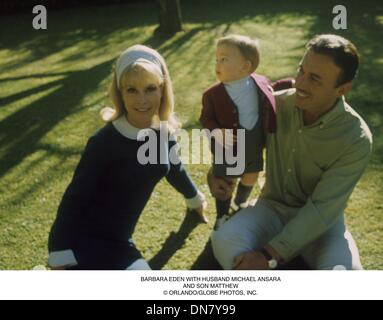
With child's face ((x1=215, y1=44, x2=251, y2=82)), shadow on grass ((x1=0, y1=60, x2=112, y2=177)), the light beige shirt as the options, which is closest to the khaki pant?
the light beige shirt

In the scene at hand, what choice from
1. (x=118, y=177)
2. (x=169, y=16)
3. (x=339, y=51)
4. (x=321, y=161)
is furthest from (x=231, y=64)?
(x=169, y=16)

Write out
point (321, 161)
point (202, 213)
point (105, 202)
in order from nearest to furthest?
1. point (105, 202)
2. point (321, 161)
3. point (202, 213)

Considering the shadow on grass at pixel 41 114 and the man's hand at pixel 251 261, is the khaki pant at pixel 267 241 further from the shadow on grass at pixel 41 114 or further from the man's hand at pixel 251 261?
the shadow on grass at pixel 41 114

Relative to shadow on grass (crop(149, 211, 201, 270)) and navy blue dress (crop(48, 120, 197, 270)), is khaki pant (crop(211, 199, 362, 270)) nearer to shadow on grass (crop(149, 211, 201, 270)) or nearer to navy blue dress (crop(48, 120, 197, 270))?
shadow on grass (crop(149, 211, 201, 270))

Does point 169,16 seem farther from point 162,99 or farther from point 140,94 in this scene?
point 140,94

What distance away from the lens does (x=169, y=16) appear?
920cm

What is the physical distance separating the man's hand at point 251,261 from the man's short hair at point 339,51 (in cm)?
121

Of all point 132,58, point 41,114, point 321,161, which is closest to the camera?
point 132,58

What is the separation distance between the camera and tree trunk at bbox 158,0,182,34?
9180 mm

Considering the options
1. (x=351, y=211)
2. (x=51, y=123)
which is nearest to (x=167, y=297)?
(x=351, y=211)

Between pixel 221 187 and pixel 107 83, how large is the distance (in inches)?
156

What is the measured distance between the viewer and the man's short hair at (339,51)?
8.45 feet

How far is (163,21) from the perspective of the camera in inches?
364
